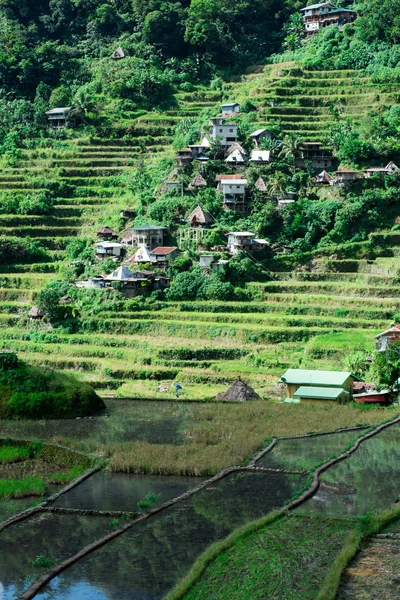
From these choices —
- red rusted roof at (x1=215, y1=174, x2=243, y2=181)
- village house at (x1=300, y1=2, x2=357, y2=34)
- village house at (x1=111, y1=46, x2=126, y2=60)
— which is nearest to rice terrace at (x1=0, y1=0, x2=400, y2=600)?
village house at (x1=300, y1=2, x2=357, y2=34)

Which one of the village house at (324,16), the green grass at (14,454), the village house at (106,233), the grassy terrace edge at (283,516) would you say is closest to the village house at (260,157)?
the village house at (106,233)

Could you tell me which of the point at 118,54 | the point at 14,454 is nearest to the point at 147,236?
the point at 118,54

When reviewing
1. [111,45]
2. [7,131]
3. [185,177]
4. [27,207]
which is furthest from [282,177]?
[111,45]

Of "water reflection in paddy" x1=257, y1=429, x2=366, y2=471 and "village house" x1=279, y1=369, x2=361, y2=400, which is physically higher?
"water reflection in paddy" x1=257, y1=429, x2=366, y2=471

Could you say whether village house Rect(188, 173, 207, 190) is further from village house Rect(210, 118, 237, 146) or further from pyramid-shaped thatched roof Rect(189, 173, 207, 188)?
village house Rect(210, 118, 237, 146)

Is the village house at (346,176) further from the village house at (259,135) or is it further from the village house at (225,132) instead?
the village house at (225,132)
